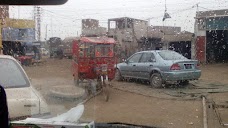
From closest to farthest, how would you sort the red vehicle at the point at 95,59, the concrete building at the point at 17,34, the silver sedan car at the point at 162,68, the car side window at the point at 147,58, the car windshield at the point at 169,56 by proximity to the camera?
the red vehicle at the point at 95,59
the silver sedan car at the point at 162,68
the car windshield at the point at 169,56
the car side window at the point at 147,58
the concrete building at the point at 17,34

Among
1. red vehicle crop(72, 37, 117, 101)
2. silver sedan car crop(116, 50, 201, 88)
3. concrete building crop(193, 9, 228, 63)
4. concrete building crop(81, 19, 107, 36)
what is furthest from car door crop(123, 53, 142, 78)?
concrete building crop(193, 9, 228, 63)

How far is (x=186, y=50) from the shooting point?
3406 cm

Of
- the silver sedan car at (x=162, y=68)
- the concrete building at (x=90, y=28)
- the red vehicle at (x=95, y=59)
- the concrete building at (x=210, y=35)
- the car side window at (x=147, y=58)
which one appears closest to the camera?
the red vehicle at (x=95, y=59)

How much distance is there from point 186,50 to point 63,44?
49.4 feet

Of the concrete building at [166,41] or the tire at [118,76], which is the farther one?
the concrete building at [166,41]

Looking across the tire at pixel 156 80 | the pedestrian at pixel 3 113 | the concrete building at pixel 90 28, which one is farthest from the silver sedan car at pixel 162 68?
the concrete building at pixel 90 28

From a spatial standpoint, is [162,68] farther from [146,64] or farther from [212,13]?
[212,13]

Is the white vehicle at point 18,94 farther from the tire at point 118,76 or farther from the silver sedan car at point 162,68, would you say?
the tire at point 118,76

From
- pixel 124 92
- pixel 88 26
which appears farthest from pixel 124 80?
pixel 88 26

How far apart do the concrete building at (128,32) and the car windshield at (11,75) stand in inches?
709

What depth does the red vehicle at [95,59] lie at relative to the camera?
11.5m

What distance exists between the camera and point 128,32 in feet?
91.7

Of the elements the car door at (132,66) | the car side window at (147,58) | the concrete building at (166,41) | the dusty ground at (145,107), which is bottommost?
the dusty ground at (145,107)

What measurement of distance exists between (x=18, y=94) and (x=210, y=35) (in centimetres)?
2847
